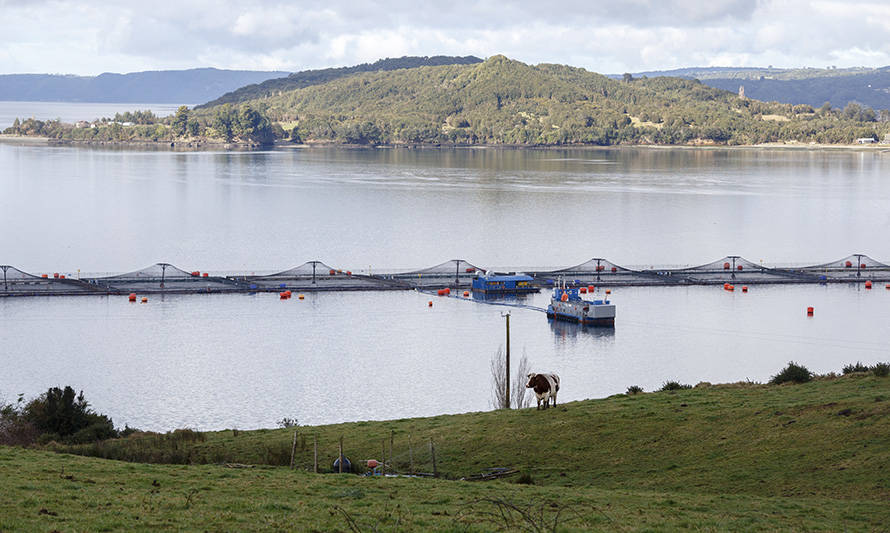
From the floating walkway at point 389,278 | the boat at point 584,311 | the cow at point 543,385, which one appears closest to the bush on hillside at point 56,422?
the cow at point 543,385

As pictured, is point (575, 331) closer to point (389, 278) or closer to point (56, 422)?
point (389, 278)

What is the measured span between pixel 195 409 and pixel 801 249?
59.0 meters

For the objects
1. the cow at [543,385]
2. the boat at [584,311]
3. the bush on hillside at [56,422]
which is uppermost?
the cow at [543,385]

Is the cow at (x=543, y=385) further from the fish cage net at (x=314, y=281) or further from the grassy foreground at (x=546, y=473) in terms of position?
the fish cage net at (x=314, y=281)

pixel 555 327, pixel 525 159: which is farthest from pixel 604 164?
pixel 555 327

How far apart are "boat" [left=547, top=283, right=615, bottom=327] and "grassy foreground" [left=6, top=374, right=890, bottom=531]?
23948 mm

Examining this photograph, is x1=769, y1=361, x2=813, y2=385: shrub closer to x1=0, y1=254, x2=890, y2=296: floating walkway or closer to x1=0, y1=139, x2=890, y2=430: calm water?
x1=0, y1=139, x2=890, y2=430: calm water

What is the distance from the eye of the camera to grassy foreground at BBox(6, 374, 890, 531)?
455 inches

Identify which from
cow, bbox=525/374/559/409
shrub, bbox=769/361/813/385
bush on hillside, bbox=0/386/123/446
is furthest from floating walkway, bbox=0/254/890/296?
cow, bbox=525/374/559/409

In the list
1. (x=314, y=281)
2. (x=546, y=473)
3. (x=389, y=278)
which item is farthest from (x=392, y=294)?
(x=546, y=473)

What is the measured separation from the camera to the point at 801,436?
16.7 meters

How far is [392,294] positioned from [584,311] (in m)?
12.2

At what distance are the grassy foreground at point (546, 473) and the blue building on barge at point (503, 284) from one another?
32.0 meters

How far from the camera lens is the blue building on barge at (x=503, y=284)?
54375 millimetres
